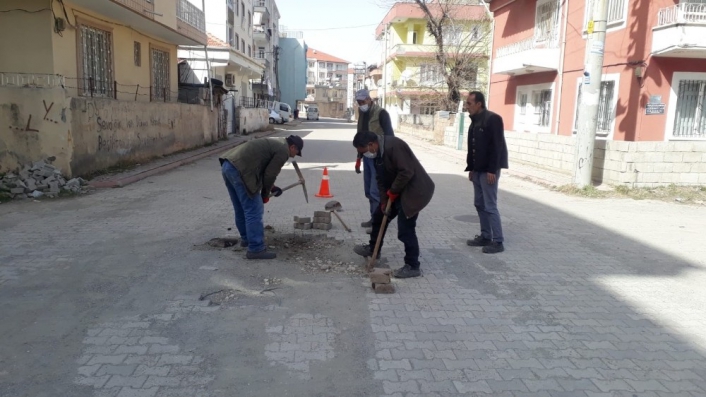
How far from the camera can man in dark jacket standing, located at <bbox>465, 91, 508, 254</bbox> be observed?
6117 mm

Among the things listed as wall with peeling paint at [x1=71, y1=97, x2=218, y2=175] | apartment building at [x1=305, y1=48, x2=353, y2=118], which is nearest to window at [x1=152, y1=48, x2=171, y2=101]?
wall with peeling paint at [x1=71, y1=97, x2=218, y2=175]

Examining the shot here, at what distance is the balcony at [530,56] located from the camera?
16.0 m

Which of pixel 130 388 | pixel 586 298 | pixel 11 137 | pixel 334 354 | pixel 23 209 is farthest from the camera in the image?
pixel 11 137

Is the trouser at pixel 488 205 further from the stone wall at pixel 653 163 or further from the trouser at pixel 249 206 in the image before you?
the stone wall at pixel 653 163

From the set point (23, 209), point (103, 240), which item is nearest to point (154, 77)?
point (23, 209)

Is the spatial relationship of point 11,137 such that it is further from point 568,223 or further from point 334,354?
point 568,223

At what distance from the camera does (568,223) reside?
328 inches

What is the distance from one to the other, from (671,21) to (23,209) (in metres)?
13.4

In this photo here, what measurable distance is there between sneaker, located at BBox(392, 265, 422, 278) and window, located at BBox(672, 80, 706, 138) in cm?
1032

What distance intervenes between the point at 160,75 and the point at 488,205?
1588cm

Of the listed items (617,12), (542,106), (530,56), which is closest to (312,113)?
(542,106)

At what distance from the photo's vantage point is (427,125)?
1302 inches

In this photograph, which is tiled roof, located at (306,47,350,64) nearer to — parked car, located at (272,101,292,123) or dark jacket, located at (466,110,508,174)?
parked car, located at (272,101,292,123)

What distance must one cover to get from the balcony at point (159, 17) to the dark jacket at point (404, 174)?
9764mm
